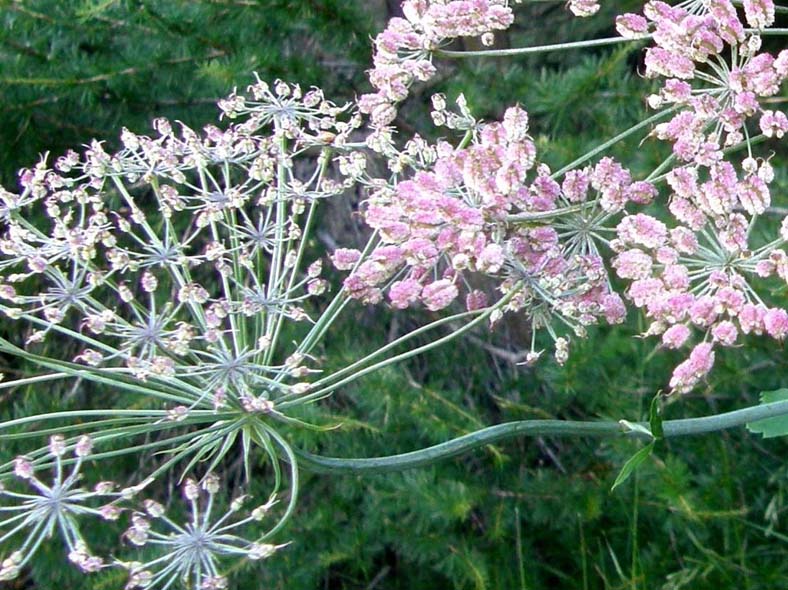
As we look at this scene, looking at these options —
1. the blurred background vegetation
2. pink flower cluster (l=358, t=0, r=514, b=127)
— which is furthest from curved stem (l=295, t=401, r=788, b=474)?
the blurred background vegetation

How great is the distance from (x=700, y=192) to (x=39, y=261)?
69 cm

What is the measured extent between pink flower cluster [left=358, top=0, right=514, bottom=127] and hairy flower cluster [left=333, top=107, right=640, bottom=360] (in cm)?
10

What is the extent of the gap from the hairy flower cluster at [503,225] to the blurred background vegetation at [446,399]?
936 millimetres

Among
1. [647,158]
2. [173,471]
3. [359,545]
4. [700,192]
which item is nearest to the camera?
[700,192]

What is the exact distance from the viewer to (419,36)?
1.14 metres

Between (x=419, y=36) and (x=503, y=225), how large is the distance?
0.98ft

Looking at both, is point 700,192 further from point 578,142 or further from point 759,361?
point 759,361

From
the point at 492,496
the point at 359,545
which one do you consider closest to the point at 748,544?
the point at 492,496

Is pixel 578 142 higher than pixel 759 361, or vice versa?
pixel 578 142

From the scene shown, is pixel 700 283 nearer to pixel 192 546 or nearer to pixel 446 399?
pixel 192 546

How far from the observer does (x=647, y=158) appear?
203 cm

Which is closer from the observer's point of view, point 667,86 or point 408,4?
point 667,86

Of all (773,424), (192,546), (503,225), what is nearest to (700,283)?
(503,225)

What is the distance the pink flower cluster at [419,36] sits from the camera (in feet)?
3.56
